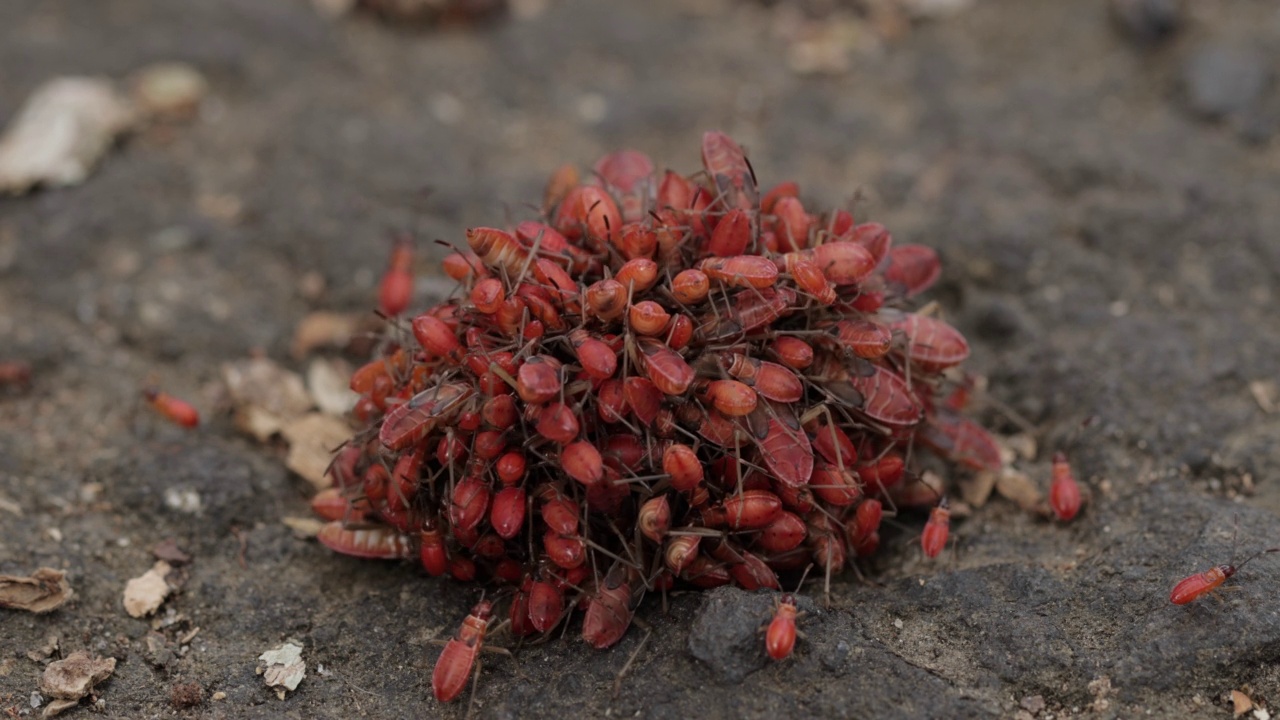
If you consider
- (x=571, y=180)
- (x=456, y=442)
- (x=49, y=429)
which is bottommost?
(x=49, y=429)

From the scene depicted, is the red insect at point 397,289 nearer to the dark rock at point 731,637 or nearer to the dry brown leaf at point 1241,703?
the dark rock at point 731,637

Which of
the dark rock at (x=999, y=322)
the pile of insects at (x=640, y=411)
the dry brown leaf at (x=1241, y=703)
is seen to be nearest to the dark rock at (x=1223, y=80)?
the dark rock at (x=999, y=322)

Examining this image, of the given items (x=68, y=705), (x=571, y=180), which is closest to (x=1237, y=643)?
(x=571, y=180)

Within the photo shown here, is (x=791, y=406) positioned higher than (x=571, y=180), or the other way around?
(x=571, y=180)

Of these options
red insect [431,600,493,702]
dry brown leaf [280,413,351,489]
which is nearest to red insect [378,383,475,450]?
red insect [431,600,493,702]

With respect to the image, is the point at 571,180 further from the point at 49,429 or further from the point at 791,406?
the point at 49,429

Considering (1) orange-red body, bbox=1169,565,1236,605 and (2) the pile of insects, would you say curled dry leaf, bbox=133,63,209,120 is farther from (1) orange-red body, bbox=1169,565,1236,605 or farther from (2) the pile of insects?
(1) orange-red body, bbox=1169,565,1236,605

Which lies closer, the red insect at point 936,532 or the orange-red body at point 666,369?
the orange-red body at point 666,369
